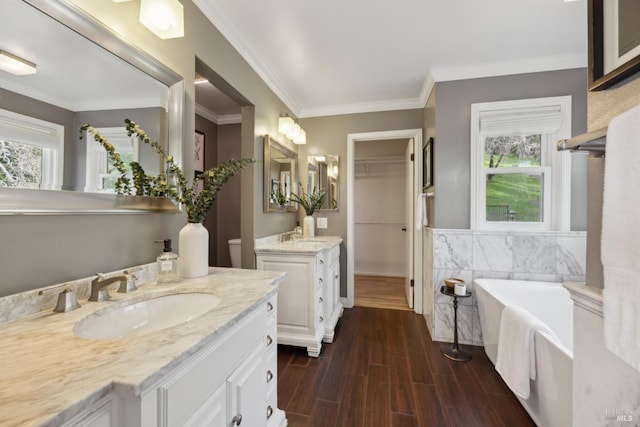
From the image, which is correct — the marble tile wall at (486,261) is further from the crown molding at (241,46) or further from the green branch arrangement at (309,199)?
the crown molding at (241,46)

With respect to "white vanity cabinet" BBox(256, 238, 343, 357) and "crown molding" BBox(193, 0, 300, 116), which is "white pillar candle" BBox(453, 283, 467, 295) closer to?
"white vanity cabinet" BBox(256, 238, 343, 357)

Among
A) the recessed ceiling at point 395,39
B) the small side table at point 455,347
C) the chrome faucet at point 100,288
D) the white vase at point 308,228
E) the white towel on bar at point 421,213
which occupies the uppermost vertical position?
the recessed ceiling at point 395,39

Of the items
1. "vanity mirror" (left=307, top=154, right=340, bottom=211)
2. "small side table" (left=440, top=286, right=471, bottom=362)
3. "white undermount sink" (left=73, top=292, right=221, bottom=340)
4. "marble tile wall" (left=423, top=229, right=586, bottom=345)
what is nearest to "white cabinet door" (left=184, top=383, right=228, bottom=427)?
"white undermount sink" (left=73, top=292, right=221, bottom=340)

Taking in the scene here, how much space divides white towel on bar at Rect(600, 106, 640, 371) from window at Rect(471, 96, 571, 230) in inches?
75.3

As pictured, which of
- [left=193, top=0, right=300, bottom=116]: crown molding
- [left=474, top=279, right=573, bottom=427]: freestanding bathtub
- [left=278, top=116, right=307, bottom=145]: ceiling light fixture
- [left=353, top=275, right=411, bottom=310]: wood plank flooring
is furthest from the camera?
[left=353, top=275, right=411, bottom=310]: wood plank flooring

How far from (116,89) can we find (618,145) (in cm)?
165

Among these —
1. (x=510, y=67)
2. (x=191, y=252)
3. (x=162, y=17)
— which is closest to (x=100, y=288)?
(x=191, y=252)

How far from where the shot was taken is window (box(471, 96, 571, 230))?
227 cm

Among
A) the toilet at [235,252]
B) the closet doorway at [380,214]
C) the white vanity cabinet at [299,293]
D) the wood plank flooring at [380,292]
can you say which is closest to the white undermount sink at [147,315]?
the white vanity cabinet at [299,293]

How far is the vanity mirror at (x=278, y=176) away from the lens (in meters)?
2.39

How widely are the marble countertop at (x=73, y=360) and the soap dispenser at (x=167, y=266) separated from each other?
26 cm

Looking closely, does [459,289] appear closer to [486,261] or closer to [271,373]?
[486,261]

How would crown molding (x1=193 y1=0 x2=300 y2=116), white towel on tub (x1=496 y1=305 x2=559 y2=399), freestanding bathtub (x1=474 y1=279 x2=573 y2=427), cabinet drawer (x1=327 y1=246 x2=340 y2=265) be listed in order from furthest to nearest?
cabinet drawer (x1=327 y1=246 x2=340 y2=265) < crown molding (x1=193 y1=0 x2=300 y2=116) < white towel on tub (x1=496 y1=305 x2=559 y2=399) < freestanding bathtub (x1=474 y1=279 x2=573 y2=427)

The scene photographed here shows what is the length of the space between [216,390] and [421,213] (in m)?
2.65
